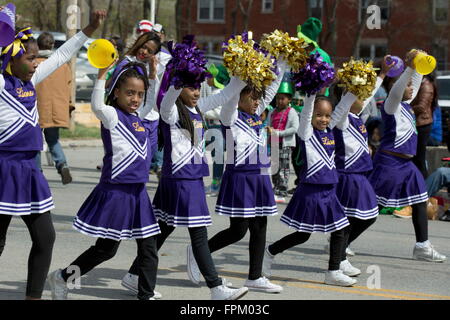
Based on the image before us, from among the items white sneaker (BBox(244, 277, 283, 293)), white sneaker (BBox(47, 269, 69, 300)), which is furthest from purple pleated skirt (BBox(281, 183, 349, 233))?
white sneaker (BBox(47, 269, 69, 300))

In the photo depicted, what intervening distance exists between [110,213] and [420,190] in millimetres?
3506

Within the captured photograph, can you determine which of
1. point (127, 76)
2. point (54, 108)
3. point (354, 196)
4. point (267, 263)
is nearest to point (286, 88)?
point (54, 108)

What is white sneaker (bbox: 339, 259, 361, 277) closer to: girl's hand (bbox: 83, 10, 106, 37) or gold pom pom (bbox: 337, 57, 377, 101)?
gold pom pom (bbox: 337, 57, 377, 101)

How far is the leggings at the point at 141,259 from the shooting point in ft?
19.7

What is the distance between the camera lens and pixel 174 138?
6.37 meters

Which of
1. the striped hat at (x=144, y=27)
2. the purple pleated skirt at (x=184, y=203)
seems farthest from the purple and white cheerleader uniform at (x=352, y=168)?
the striped hat at (x=144, y=27)

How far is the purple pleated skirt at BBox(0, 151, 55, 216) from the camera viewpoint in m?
5.68

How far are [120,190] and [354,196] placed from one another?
2.43 meters

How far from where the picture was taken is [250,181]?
679 centimetres

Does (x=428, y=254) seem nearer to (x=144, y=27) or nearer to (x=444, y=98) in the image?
(x=144, y=27)

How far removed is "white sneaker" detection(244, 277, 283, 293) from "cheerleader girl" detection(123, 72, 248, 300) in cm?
53

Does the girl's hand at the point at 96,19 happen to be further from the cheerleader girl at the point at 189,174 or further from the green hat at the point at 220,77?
the green hat at the point at 220,77

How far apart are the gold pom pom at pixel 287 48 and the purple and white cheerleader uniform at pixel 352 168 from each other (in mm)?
947

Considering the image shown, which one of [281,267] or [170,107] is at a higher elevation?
[170,107]
